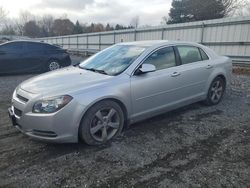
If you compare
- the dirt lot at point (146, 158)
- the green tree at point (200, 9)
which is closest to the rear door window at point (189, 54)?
the dirt lot at point (146, 158)

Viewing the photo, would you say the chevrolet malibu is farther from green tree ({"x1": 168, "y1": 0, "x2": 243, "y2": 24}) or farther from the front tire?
green tree ({"x1": 168, "y1": 0, "x2": 243, "y2": 24})

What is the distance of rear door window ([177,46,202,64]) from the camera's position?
16.1 feet

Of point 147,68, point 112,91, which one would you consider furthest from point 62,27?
point 112,91

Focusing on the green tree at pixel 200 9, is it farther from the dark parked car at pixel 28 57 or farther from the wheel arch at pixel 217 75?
the wheel arch at pixel 217 75

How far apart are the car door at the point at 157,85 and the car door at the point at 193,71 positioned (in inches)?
7.1

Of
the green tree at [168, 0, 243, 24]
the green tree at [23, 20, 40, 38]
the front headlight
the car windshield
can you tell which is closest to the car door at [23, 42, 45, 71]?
the car windshield

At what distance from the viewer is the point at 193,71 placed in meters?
4.95

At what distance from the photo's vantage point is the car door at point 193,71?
484 cm

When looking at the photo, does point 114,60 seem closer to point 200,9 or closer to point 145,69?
point 145,69

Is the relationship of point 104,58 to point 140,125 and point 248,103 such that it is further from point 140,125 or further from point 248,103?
point 248,103

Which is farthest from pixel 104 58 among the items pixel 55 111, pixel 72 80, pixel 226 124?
pixel 226 124

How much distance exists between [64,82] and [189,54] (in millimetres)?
2714

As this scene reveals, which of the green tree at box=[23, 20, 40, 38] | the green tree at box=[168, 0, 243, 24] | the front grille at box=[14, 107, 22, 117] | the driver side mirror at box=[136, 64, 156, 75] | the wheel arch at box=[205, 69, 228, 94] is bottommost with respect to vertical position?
the front grille at box=[14, 107, 22, 117]

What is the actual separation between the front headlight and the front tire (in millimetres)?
371
